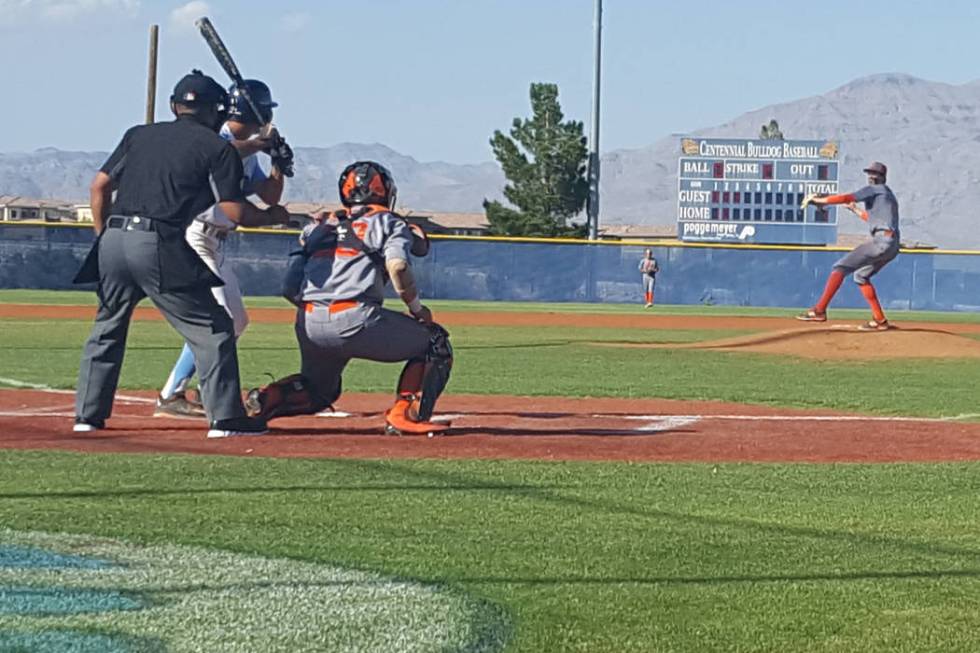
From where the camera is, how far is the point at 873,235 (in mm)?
18391

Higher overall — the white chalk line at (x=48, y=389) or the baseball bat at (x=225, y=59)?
the baseball bat at (x=225, y=59)

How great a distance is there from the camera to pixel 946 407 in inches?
480

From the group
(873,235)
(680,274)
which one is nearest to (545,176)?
(680,274)

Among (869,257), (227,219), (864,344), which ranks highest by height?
(227,219)

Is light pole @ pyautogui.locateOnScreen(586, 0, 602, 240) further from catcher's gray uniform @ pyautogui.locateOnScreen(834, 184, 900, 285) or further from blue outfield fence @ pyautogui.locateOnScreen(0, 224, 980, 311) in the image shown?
catcher's gray uniform @ pyautogui.locateOnScreen(834, 184, 900, 285)

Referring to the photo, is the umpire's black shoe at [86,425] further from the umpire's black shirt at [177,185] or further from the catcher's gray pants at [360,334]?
the catcher's gray pants at [360,334]

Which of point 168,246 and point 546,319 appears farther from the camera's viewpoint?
point 546,319

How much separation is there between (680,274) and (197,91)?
38.7 metres

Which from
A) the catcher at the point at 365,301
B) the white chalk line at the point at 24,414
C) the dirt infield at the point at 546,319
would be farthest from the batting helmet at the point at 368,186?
the dirt infield at the point at 546,319

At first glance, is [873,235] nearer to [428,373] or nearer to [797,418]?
[797,418]

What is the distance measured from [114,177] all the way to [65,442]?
4.74ft

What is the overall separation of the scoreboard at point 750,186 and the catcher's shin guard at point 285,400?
54.2 m

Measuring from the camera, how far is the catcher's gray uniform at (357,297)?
8508 mm

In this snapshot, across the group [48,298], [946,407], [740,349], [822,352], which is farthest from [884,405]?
[48,298]
